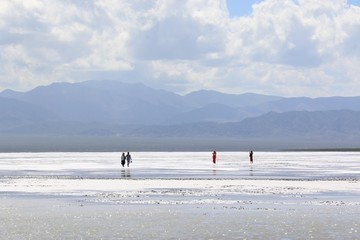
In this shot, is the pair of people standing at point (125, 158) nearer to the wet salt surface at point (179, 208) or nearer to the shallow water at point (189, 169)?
the shallow water at point (189, 169)

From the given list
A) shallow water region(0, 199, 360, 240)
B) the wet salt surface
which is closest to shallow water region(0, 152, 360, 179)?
the wet salt surface

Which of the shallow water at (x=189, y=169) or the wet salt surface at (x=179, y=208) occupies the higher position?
the shallow water at (x=189, y=169)

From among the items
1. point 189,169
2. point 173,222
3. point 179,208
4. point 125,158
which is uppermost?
point 125,158

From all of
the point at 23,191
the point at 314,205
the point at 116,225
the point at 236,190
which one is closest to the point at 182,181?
the point at 236,190

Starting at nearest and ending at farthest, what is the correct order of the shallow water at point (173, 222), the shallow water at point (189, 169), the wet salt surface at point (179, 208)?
the shallow water at point (173, 222) < the wet salt surface at point (179, 208) < the shallow water at point (189, 169)

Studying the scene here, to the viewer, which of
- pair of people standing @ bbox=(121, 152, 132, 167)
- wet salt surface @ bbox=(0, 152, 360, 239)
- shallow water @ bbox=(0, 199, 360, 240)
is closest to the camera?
shallow water @ bbox=(0, 199, 360, 240)

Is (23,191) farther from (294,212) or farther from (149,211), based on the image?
(294,212)

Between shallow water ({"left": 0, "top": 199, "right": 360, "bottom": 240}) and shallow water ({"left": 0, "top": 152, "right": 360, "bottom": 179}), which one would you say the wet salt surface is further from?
shallow water ({"left": 0, "top": 152, "right": 360, "bottom": 179})

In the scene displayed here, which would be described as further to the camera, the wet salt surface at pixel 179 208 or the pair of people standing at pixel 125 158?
the pair of people standing at pixel 125 158

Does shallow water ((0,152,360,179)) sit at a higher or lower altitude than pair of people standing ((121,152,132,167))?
lower

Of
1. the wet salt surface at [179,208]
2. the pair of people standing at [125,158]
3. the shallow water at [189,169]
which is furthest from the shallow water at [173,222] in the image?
the pair of people standing at [125,158]

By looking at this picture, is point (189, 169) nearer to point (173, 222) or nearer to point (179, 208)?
point (179, 208)

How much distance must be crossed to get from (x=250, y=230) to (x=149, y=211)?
8.02m

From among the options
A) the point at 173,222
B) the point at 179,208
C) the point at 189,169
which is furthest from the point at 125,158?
the point at 173,222
